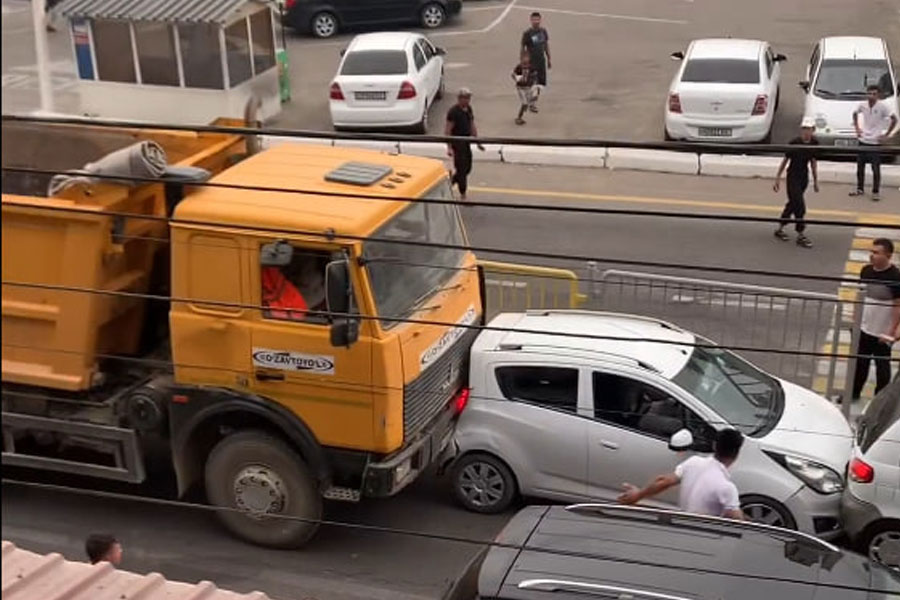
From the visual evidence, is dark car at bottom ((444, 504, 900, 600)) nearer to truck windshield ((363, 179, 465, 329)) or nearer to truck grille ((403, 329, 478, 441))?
truck grille ((403, 329, 478, 441))

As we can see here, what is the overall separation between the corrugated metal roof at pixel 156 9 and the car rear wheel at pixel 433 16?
2266 millimetres

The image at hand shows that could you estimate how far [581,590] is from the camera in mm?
5902

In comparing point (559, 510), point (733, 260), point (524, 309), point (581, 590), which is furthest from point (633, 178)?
point (581, 590)

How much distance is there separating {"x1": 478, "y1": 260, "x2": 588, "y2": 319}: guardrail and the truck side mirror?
3290 mm

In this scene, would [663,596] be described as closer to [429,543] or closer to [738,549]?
[738,549]

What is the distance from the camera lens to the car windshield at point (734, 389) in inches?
329

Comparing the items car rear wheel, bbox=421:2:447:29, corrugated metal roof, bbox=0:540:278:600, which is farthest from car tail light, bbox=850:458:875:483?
car rear wheel, bbox=421:2:447:29

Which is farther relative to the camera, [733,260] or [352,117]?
[352,117]

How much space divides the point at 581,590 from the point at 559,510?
96 centimetres

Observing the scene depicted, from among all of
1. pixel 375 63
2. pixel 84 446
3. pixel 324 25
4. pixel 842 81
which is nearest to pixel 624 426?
pixel 84 446

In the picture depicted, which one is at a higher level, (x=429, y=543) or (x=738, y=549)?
(x=738, y=549)

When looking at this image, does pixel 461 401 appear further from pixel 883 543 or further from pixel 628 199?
pixel 628 199

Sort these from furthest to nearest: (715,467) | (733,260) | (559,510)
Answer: (733,260) < (715,467) < (559,510)

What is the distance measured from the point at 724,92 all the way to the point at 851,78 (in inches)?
54.8
